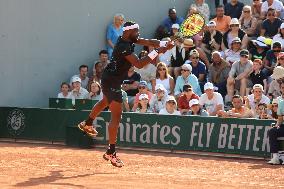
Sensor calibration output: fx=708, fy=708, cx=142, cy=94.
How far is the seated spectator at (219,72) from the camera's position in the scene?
1538 centimetres

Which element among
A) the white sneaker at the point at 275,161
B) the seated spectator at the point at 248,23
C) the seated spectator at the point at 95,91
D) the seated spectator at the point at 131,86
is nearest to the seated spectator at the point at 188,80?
the seated spectator at the point at 131,86

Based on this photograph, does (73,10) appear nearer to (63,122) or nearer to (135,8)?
(135,8)

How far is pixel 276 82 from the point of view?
560 inches

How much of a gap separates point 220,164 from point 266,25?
5634mm

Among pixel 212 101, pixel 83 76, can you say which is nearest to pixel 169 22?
pixel 83 76

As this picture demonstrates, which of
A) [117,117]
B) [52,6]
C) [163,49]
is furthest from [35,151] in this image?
[52,6]

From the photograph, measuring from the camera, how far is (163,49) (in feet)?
33.9

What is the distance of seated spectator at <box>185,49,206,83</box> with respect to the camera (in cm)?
1558

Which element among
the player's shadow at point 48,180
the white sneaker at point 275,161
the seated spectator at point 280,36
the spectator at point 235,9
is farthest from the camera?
the spectator at point 235,9

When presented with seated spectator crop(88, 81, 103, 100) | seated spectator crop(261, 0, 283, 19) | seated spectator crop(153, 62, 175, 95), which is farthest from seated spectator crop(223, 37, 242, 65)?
seated spectator crop(88, 81, 103, 100)

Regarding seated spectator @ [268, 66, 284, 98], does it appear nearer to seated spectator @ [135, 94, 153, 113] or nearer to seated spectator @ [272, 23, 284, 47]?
seated spectator @ [272, 23, 284, 47]

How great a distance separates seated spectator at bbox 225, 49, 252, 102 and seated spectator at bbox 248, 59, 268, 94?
0.35 feet

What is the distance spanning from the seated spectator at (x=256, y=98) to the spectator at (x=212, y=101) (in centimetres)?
59

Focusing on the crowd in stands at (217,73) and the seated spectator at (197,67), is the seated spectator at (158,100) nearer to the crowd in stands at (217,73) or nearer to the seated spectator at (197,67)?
the crowd in stands at (217,73)
